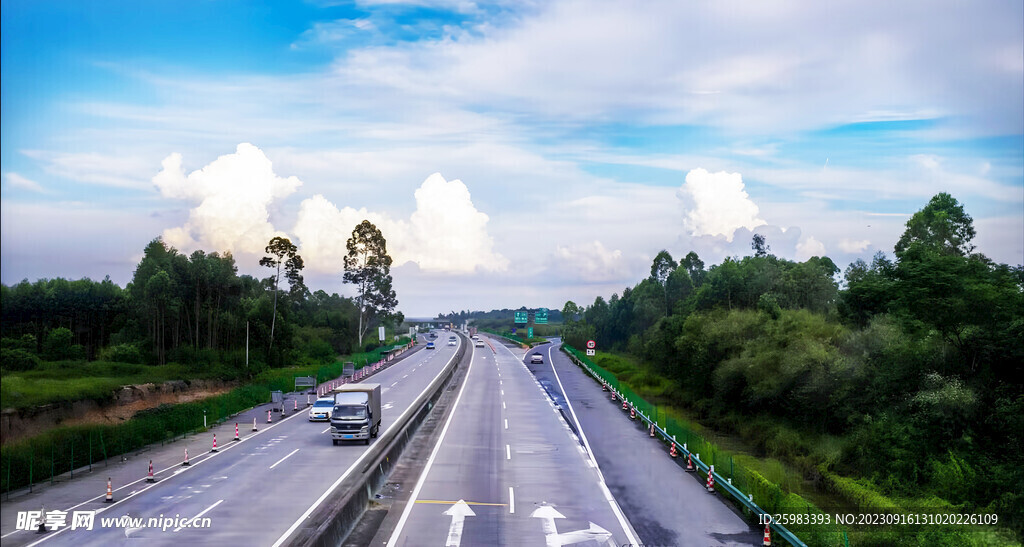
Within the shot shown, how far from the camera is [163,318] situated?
7300 centimetres

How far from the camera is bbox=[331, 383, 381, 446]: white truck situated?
3222 centimetres

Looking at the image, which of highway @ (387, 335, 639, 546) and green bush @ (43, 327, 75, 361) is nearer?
highway @ (387, 335, 639, 546)

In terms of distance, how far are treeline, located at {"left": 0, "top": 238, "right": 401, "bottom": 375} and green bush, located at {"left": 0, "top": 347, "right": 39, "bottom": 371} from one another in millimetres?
263

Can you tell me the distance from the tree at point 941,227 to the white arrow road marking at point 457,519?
4196cm

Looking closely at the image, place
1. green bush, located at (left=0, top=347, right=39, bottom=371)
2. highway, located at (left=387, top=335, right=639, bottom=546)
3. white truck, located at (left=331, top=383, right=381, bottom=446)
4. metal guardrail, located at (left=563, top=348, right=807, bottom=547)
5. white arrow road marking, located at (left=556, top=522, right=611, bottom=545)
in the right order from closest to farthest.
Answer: metal guardrail, located at (left=563, top=348, right=807, bottom=547) → white arrow road marking, located at (left=556, top=522, right=611, bottom=545) → highway, located at (left=387, top=335, right=639, bottom=546) → white truck, located at (left=331, top=383, right=381, bottom=446) → green bush, located at (left=0, top=347, right=39, bottom=371)

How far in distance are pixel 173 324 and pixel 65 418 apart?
1375 inches

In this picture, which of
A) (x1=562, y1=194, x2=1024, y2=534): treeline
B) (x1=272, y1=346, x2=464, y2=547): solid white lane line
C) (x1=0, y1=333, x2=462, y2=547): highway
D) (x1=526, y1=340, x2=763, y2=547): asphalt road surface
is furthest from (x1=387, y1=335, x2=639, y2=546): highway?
(x1=562, y1=194, x2=1024, y2=534): treeline

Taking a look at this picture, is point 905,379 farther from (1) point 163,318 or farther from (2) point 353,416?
(1) point 163,318

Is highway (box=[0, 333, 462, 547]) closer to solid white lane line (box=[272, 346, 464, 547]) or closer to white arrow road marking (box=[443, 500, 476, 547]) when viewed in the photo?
solid white lane line (box=[272, 346, 464, 547])

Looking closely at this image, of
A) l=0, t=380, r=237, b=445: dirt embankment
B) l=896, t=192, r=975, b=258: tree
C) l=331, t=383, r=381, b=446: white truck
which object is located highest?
l=896, t=192, r=975, b=258: tree

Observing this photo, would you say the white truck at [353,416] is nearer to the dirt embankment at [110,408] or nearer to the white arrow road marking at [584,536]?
the dirt embankment at [110,408]

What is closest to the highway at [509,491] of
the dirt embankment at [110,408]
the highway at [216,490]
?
the highway at [216,490]

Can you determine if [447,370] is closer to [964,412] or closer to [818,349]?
[818,349]

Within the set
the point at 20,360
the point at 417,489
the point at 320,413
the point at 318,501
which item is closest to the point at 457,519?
the point at 417,489
